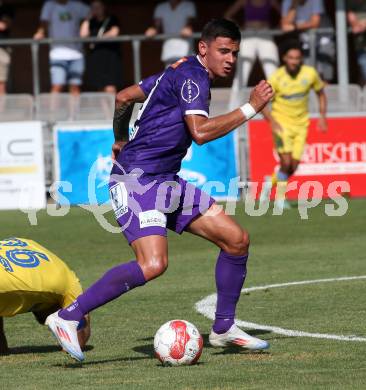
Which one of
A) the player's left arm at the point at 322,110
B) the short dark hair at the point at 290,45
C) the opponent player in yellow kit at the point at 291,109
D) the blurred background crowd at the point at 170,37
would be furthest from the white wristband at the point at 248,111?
the blurred background crowd at the point at 170,37

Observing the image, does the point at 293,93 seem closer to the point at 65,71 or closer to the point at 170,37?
the point at 170,37

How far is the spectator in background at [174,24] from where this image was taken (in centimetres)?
2012

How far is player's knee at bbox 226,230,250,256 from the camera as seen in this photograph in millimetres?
7777

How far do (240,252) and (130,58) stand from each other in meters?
16.9

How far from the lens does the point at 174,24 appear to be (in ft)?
67.1

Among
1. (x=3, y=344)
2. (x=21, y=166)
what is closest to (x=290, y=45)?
(x=21, y=166)

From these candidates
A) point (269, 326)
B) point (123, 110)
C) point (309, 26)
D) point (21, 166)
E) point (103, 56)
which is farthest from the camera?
point (103, 56)

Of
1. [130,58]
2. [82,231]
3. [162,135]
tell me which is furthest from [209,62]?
[130,58]

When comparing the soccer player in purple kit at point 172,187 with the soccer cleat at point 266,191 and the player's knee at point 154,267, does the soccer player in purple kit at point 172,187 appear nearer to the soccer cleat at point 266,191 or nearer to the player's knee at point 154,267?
the player's knee at point 154,267

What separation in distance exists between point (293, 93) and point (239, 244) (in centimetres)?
975

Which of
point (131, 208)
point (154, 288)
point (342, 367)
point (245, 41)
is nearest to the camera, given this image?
point (342, 367)

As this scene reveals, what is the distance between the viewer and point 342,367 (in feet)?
22.9

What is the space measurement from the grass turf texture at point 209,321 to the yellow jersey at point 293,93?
1839 mm

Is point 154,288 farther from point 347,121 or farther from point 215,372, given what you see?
point 347,121
